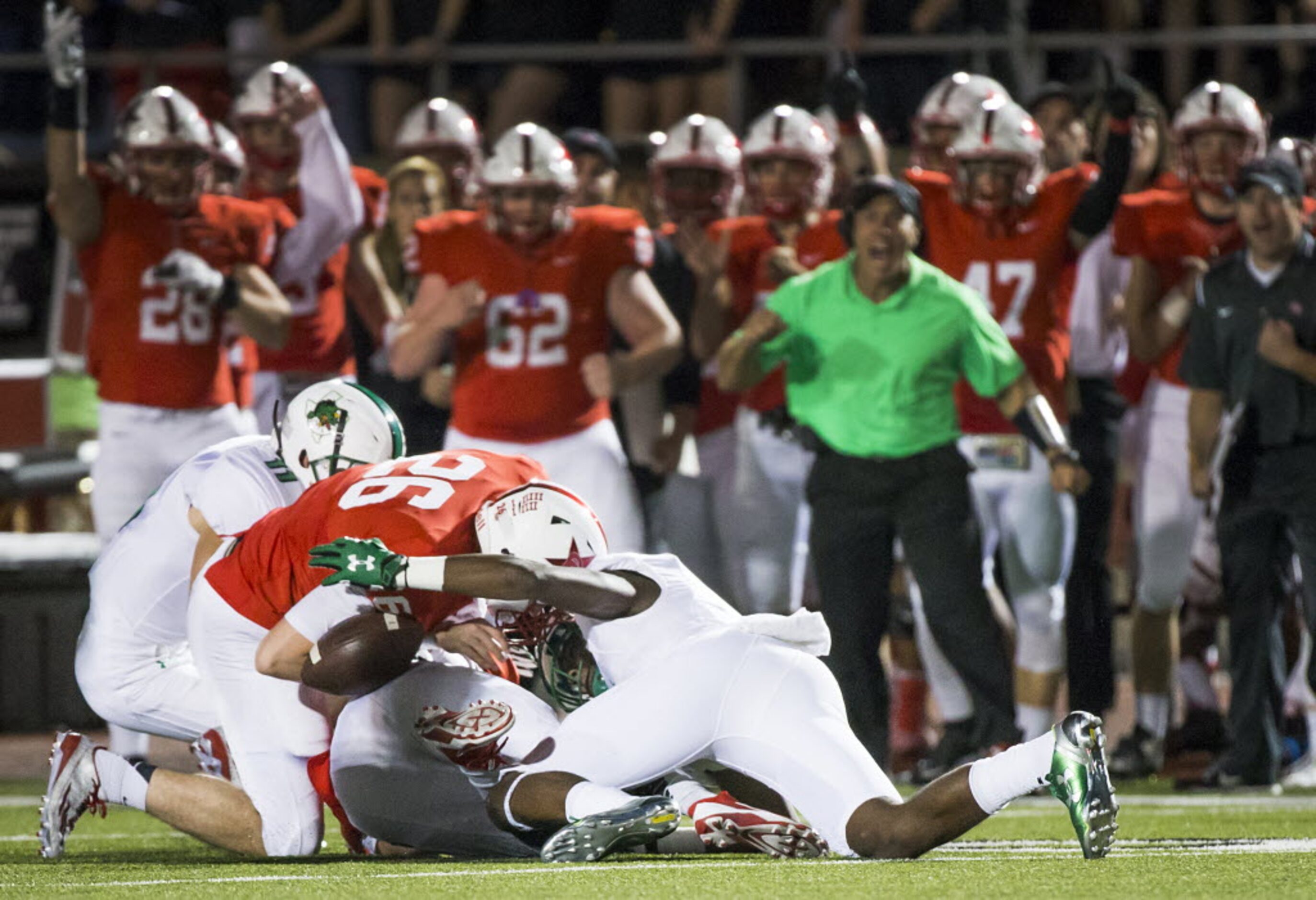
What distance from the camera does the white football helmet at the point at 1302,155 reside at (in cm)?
817

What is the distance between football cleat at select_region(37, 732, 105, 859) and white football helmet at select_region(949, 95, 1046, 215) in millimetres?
3426

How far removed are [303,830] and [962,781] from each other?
1572mm

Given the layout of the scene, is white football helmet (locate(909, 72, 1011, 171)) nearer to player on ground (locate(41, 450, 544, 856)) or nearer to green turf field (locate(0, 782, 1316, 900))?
green turf field (locate(0, 782, 1316, 900))

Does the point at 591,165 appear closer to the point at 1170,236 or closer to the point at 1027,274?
the point at 1027,274

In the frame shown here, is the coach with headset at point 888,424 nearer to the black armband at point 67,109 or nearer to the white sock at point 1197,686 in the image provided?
the white sock at point 1197,686

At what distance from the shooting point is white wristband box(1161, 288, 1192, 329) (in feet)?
25.2

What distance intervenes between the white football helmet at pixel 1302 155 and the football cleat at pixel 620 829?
4.35 meters

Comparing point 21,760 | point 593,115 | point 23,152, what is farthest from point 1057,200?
point 23,152

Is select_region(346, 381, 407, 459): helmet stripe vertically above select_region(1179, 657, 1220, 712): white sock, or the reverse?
select_region(346, 381, 407, 459): helmet stripe

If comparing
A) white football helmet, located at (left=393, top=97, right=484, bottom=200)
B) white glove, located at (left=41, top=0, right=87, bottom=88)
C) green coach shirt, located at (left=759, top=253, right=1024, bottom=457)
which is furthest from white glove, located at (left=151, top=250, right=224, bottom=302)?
green coach shirt, located at (left=759, top=253, right=1024, bottom=457)

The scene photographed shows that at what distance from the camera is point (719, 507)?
8242mm

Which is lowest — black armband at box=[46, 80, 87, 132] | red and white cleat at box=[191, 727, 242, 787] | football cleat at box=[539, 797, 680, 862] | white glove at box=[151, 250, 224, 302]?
red and white cleat at box=[191, 727, 242, 787]

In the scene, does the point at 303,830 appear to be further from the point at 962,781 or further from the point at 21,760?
the point at 21,760

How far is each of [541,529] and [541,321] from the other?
288cm
